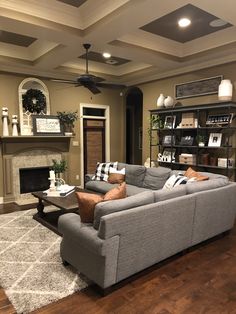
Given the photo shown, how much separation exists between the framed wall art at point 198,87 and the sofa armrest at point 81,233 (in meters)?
4.05

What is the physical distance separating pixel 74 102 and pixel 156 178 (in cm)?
330

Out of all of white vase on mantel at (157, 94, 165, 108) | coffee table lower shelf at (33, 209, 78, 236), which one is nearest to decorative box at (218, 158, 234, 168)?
white vase on mantel at (157, 94, 165, 108)

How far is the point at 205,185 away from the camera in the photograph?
10.9 feet

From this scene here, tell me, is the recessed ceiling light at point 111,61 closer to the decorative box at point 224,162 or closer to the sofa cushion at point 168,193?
the decorative box at point 224,162

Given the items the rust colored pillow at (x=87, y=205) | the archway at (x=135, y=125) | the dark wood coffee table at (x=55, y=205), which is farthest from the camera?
the archway at (x=135, y=125)

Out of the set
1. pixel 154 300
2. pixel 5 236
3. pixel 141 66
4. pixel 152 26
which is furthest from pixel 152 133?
pixel 154 300

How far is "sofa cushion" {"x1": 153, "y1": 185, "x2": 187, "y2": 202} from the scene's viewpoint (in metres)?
2.76

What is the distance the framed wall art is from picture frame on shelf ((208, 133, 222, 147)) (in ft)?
3.00

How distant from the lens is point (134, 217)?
94.0 inches

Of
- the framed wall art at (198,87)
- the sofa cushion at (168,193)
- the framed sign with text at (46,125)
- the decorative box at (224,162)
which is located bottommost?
the sofa cushion at (168,193)

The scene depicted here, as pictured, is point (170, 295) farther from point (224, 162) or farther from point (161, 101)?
point (161, 101)

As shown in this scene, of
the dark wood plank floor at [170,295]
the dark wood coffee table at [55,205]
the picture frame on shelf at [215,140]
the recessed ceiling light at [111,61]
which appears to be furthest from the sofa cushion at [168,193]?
the recessed ceiling light at [111,61]

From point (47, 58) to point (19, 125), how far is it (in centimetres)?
169

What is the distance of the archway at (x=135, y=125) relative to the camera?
8.99 m
